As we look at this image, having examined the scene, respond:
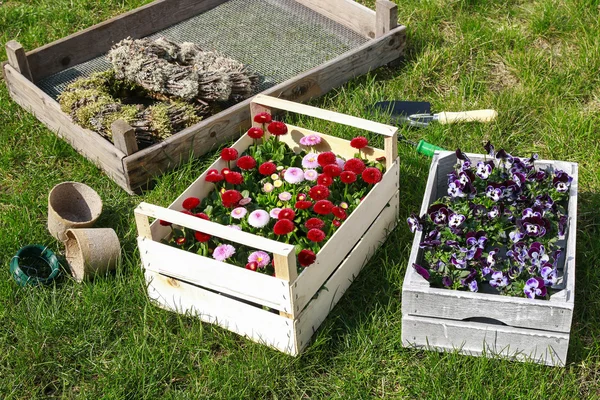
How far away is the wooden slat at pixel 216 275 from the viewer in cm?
277

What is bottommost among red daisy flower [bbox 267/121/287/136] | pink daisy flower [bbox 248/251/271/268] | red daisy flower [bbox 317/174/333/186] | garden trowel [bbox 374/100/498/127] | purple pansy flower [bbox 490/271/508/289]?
garden trowel [bbox 374/100/498/127]

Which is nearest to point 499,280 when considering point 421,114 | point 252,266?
point 252,266

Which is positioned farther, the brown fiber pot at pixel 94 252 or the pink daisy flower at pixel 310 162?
the pink daisy flower at pixel 310 162

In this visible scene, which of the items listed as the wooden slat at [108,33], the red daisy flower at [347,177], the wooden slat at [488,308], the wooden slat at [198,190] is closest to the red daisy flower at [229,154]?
the wooden slat at [198,190]

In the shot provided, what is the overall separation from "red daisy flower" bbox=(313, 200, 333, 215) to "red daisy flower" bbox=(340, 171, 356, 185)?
18cm

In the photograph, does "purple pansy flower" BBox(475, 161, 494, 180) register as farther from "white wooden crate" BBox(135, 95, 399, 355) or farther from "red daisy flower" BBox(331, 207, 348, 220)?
"red daisy flower" BBox(331, 207, 348, 220)

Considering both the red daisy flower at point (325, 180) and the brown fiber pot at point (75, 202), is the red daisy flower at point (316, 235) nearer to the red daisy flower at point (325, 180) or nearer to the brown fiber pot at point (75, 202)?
the red daisy flower at point (325, 180)

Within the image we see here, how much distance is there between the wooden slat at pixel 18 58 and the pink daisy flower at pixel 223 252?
200 centimetres

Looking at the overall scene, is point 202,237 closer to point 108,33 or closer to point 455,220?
point 455,220

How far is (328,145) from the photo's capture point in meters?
3.61

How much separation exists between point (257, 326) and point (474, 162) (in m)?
1.17

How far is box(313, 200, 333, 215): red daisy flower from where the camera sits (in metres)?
3.10

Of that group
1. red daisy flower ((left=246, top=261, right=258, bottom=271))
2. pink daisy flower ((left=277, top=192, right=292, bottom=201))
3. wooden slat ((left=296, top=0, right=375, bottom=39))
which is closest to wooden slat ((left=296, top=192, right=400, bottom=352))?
red daisy flower ((left=246, top=261, right=258, bottom=271))

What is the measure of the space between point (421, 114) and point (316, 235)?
1.38 meters
